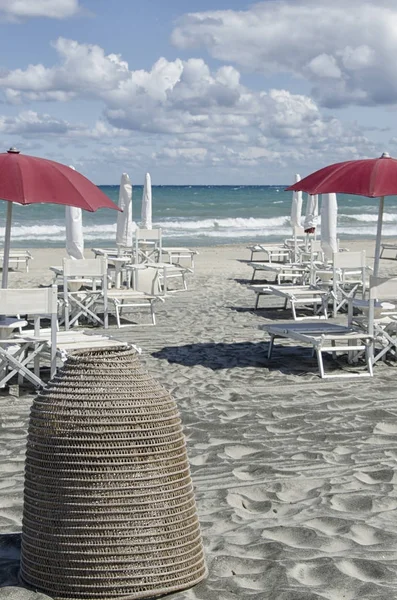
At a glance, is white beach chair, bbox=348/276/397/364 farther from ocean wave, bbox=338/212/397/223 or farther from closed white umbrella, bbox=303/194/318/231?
ocean wave, bbox=338/212/397/223

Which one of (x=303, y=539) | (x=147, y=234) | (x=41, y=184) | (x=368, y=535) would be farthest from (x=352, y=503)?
(x=147, y=234)

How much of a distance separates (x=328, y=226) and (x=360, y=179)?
18.3 ft

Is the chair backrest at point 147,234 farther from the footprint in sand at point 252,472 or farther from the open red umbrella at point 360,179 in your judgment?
the footprint in sand at point 252,472

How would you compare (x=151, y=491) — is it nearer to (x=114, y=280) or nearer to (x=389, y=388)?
(x=389, y=388)

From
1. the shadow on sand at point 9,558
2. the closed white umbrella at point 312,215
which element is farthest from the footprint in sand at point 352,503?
the closed white umbrella at point 312,215

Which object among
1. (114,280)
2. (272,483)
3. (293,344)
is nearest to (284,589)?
(272,483)

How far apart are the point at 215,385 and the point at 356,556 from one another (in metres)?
3.65

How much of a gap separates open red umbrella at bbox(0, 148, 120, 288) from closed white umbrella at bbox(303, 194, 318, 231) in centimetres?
906

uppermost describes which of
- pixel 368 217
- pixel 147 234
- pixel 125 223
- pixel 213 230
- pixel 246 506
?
pixel 125 223

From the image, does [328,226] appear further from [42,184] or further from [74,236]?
[42,184]

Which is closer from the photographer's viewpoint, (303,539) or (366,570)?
(366,570)

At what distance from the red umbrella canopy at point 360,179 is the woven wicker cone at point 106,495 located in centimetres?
488

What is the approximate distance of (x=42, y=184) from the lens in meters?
7.51

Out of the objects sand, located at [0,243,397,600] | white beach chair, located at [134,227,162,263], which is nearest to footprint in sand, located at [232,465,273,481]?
sand, located at [0,243,397,600]
